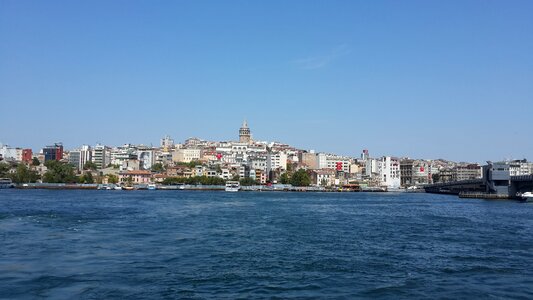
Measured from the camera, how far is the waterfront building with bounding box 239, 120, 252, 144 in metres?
172

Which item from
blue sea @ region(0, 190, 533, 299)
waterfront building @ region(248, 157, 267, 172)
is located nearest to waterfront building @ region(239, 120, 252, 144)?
waterfront building @ region(248, 157, 267, 172)

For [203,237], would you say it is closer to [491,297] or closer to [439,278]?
[439,278]

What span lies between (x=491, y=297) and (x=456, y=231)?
12938mm

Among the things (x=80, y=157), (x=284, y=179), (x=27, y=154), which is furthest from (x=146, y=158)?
(x=284, y=179)

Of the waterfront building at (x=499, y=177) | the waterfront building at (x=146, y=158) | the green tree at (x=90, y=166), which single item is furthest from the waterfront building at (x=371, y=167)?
the waterfront building at (x=499, y=177)

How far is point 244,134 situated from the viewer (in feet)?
566

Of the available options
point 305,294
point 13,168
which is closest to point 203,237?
point 305,294

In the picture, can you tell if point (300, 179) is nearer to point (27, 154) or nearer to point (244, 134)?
point (244, 134)

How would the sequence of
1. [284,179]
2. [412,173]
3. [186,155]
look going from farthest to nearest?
1. [412,173]
2. [186,155]
3. [284,179]

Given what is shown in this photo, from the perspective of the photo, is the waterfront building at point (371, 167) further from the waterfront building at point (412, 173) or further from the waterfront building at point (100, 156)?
the waterfront building at point (100, 156)

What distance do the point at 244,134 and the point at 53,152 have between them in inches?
2290

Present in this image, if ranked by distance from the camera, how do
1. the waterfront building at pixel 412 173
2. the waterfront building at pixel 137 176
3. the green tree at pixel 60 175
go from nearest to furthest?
1. the green tree at pixel 60 175
2. the waterfront building at pixel 137 176
3. the waterfront building at pixel 412 173

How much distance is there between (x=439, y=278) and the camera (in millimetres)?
12672

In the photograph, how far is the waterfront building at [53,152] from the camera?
140 metres
